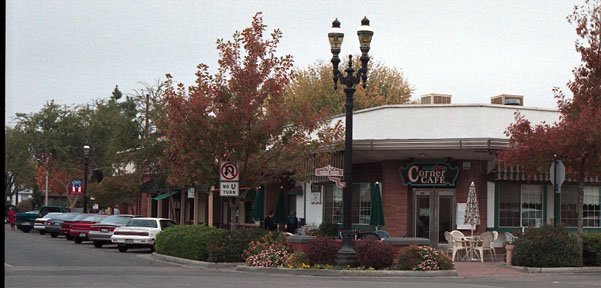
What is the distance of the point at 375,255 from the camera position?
63.6 feet

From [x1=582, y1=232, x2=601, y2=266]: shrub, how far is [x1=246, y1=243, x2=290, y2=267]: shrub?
27.5 ft

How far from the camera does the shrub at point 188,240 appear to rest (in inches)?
876

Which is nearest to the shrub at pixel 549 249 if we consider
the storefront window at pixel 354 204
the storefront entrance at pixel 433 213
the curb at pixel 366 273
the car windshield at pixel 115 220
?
the curb at pixel 366 273

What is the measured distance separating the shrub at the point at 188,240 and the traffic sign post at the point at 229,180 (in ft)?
3.95

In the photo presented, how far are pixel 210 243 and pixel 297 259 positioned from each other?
323cm

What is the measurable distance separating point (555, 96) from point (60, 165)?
145 ft

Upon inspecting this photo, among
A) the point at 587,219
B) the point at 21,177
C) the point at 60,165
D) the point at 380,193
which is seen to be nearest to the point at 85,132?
the point at 60,165

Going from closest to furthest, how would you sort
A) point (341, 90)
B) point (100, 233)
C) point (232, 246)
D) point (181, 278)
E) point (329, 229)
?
point (181, 278) < point (232, 246) < point (329, 229) < point (100, 233) < point (341, 90)

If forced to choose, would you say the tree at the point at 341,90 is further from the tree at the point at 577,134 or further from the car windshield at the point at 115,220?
the tree at the point at 577,134

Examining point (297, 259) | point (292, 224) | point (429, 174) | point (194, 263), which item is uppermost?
point (429, 174)

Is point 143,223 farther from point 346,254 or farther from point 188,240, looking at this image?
point 346,254

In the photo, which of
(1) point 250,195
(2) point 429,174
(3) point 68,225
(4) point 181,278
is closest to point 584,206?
(2) point 429,174

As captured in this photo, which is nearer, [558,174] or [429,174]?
[558,174]

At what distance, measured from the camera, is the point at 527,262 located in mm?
20969
